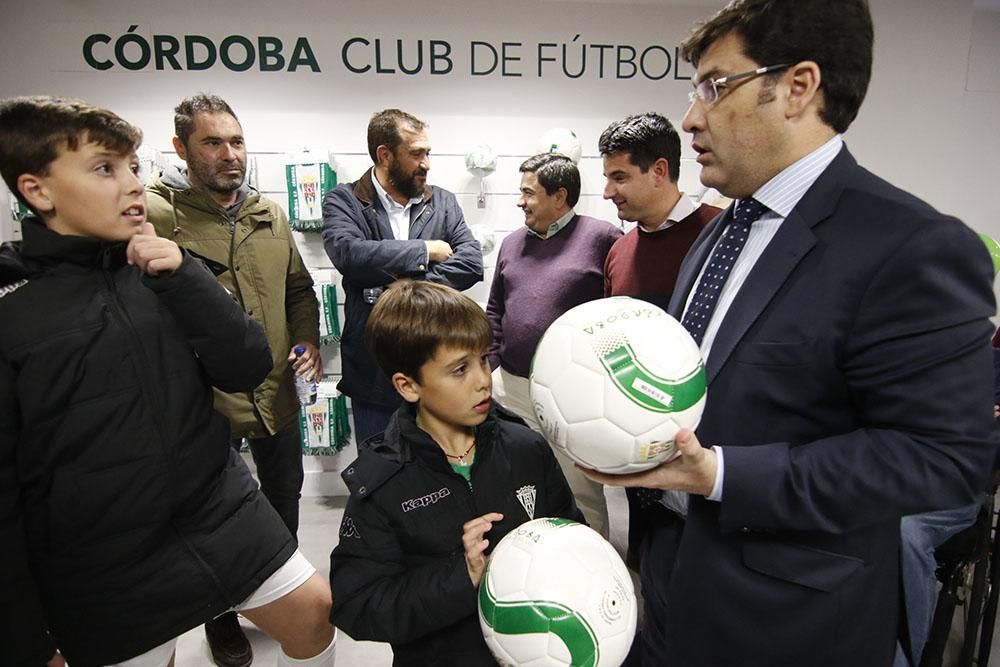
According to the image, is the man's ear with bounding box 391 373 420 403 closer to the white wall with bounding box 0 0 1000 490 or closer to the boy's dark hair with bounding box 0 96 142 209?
the boy's dark hair with bounding box 0 96 142 209

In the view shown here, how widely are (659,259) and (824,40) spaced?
1241 millimetres

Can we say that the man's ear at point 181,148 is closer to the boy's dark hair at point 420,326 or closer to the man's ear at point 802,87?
the boy's dark hair at point 420,326

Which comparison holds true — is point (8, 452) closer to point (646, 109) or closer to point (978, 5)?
point (646, 109)

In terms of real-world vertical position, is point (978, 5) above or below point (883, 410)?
above

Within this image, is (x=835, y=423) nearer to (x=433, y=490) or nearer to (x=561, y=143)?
Result: (x=433, y=490)

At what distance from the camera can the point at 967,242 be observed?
2.62 ft

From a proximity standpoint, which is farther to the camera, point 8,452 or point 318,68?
point 318,68

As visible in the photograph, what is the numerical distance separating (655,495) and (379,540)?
619 mm

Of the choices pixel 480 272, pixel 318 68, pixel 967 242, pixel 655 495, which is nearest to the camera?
pixel 967 242

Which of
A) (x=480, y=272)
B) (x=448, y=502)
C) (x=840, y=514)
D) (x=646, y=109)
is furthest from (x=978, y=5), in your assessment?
(x=448, y=502)

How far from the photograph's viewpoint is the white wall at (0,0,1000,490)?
10.5 feet

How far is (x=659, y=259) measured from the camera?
84.4 inches

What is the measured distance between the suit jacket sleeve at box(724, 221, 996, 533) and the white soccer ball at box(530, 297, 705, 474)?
15 centimetres

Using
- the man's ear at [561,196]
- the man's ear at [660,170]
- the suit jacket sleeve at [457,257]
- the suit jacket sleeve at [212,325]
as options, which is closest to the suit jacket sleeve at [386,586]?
the suit jacket sleeve at [212,325]
